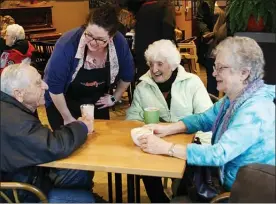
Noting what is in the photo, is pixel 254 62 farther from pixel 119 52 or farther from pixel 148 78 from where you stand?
pixel 119 52

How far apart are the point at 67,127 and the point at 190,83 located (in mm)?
921

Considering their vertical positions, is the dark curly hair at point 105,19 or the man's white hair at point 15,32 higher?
the dark curly hair at point 105,19

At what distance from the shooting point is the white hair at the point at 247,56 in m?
1.81

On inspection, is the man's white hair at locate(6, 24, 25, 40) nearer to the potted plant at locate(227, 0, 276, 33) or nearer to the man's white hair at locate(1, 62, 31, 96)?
the potted plant at locate(227, 0, 276, 33)

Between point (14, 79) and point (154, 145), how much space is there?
0.75m

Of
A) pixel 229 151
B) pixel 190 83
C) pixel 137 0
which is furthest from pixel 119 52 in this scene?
pixel 137 0

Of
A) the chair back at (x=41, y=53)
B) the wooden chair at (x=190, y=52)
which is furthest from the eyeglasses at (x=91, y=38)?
the wooden chair at (x=190, y=52)

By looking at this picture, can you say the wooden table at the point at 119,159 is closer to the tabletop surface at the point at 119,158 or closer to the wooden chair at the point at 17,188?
the tabletop surface at the point at 119,158

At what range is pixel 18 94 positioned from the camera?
2.10 metres

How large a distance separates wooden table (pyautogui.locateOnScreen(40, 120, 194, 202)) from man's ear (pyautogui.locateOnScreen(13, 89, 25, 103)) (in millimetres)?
354

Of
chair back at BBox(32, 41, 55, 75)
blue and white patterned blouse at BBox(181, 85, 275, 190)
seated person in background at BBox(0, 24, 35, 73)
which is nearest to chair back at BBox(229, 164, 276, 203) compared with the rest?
blue and white patterned blouse at BBox(181, 85, 275, 190)

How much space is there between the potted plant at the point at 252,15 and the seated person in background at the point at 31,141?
1.82 metres

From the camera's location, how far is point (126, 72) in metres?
2.94

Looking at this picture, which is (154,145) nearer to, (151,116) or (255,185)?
(151,116)
